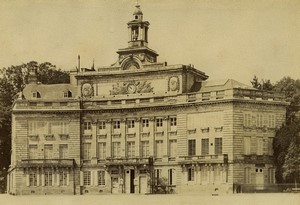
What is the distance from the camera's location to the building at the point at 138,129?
42406 mm

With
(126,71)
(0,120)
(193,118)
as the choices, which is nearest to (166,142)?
(193,118)

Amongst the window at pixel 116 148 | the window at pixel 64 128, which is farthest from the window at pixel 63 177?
the window at pixel 116 148

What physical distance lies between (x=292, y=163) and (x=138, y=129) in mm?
11292

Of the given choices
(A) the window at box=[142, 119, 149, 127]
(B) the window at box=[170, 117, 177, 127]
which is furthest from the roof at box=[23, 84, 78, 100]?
(B) the window at box=[170, 117, 177, 127]

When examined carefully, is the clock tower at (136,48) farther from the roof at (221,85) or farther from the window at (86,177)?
the window at (86,177)

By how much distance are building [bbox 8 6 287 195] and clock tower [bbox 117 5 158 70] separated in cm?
7

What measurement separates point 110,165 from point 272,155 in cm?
1076

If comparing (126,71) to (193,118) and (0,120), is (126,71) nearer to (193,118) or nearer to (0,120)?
(193,118)

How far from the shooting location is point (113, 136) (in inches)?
1828

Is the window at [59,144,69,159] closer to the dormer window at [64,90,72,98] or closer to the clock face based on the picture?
the dormer window at [64,90,72,98]

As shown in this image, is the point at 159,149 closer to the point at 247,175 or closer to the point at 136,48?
the point at 247,175

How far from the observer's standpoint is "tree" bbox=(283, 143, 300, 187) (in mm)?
38900

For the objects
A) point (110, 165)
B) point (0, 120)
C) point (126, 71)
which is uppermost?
point (126, 71)

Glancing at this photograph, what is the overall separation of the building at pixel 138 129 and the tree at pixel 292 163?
2.73m
